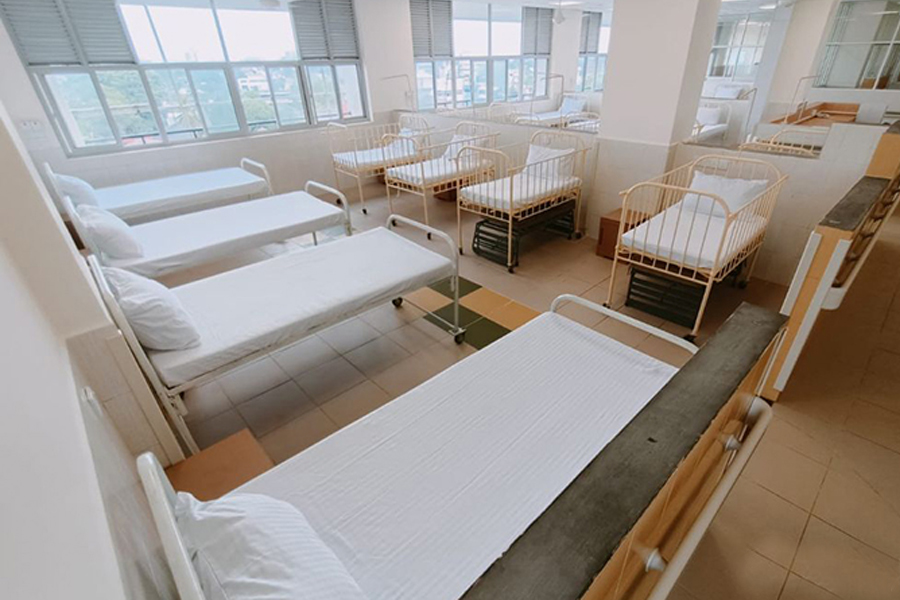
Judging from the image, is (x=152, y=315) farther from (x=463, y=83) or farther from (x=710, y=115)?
(x=710, y=115)

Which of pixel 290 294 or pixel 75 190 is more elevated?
pixel 75 190

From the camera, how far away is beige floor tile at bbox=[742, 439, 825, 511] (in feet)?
5.53

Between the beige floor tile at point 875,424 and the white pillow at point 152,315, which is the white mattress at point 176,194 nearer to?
the white pillow at point 152,315

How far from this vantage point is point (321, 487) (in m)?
1.26

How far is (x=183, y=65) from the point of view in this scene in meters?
4.41

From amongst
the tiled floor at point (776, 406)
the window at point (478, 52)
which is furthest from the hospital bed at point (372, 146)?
the tiled floor at point (776, 406)

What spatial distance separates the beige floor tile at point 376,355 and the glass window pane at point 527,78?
24.1 feet

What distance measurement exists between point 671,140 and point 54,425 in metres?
3.83

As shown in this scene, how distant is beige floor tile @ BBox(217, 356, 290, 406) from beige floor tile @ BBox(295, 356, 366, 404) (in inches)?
6.0

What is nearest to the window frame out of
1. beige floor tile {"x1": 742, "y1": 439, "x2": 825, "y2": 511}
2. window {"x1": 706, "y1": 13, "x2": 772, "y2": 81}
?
beige floor tile {"x1": 742, "y1": 439, "x2": 825, "y2": 511}

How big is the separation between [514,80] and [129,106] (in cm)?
633

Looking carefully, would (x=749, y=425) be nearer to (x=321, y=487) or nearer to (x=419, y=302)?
(x=321, y=487)

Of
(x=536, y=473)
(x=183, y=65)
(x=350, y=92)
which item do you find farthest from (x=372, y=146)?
(x=536, y=473)

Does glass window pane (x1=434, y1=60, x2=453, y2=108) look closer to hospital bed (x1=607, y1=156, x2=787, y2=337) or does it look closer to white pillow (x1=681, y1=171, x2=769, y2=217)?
hospital bed (x1=607, y1=156, x2=787, y2=337)
